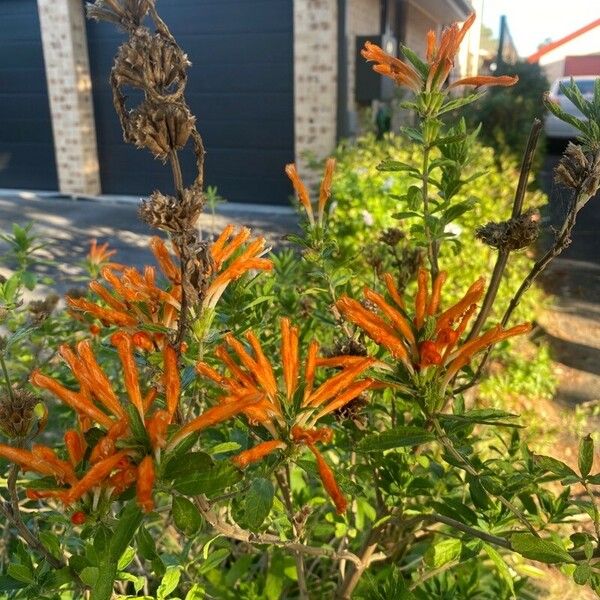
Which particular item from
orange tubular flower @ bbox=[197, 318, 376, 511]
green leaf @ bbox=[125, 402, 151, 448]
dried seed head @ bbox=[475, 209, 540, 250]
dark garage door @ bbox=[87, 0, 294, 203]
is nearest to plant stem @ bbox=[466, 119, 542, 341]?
dried seed head @ bbox=[475, 209, 540, 250]

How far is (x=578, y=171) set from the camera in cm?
84

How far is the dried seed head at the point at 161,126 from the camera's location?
61 centimetres

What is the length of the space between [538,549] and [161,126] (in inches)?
25.8

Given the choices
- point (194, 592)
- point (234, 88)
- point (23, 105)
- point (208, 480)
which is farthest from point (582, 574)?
point (23, 105)

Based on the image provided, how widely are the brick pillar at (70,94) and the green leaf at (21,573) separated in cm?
806

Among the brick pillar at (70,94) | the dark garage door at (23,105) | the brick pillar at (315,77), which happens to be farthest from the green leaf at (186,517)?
the dark garage door at (23,105)

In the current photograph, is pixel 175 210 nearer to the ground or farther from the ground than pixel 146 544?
farther from the ground

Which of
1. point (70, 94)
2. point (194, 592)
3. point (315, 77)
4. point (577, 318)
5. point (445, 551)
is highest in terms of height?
point (315, 77)

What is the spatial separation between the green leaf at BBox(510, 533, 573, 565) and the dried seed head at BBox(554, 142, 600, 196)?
0.45 metres

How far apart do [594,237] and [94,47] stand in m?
6.51

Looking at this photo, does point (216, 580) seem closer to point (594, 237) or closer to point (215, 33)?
point (594, 237)

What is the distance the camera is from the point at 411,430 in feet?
2.73

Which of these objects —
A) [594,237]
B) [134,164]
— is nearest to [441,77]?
[594,237]

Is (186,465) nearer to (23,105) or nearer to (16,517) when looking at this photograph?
(16,517)
